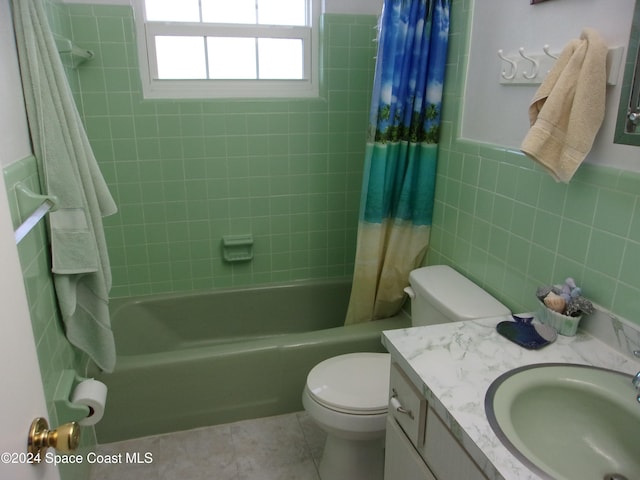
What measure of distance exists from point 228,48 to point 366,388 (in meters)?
1.80

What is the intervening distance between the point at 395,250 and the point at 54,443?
5.64ft

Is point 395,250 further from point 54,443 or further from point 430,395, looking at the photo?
A: point 54,443

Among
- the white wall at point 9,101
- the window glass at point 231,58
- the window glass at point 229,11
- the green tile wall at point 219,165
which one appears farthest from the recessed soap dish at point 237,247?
the white wall at point 9,101

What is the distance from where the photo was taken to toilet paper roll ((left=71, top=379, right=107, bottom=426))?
1641 mm

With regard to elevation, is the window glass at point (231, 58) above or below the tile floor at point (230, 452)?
above

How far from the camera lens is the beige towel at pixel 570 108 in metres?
1.21

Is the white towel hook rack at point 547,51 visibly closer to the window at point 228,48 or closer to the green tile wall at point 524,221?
the green tile wall at point 524,221

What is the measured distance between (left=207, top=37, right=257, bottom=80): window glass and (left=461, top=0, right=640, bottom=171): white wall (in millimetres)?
1158

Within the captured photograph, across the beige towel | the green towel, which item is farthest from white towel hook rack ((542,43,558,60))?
the green towel

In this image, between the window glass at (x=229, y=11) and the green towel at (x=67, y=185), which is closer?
the green towel at (x=67, y=185)

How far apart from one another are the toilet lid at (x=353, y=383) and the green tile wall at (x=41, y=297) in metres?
0.85

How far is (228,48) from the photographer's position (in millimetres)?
2438

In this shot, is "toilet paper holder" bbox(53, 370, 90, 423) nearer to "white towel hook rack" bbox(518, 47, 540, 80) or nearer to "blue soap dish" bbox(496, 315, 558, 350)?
"blue soap dish" bbox(496, 315, 558, 350)

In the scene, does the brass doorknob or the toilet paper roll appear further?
the toilet paper roll
